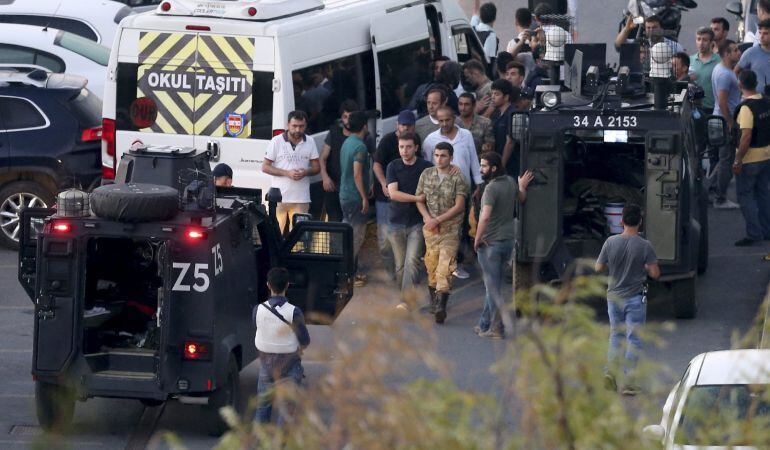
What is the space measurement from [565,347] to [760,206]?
1183cm

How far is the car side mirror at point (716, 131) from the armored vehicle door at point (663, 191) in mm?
1150

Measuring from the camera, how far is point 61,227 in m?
9.55

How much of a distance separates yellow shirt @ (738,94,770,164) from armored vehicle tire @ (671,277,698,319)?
264 cm

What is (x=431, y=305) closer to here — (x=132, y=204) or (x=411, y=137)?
(x=411, y=137)

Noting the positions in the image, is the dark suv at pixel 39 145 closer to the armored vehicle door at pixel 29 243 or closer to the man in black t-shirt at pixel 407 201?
the man in black t-shirt at pixel 407 201

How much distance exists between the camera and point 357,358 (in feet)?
13.8

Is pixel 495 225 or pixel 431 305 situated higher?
pixel 495 225

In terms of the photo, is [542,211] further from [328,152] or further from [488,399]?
[488,399]

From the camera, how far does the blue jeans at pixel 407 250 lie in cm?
1330

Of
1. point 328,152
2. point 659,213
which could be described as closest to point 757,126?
point 659,213

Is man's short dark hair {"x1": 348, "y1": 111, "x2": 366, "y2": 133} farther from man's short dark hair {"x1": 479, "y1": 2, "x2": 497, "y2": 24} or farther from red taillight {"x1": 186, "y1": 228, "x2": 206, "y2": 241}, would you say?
man's short dark hair {"x1": 479, "y1": 2, "x2": 497, "y2": 24}

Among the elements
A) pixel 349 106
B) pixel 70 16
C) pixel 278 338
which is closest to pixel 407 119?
pixel 349 106

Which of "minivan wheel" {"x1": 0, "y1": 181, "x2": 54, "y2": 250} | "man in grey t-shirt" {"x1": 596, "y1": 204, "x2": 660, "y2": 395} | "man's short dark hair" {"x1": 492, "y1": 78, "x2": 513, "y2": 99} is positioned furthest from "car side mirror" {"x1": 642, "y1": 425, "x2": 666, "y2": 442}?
"minivan wheel" {"x1": 0, "y1": 181, "x2": 54, "y2": 250}

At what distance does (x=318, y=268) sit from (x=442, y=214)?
89.2 inches
